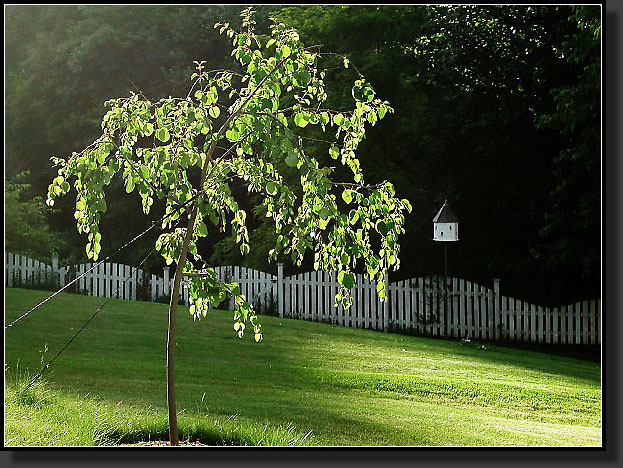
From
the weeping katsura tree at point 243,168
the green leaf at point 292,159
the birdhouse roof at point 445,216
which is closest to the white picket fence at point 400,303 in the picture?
the birdhouse roof at point 445,216

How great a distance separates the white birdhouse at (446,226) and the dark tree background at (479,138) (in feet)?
1.16

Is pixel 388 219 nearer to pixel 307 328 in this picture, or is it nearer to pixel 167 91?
pixel 307 328

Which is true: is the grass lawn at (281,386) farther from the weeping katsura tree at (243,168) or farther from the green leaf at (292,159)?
the green leaf at (292,159)

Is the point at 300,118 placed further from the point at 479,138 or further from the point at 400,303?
the point at 479,138

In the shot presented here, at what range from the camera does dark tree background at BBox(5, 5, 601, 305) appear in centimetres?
525

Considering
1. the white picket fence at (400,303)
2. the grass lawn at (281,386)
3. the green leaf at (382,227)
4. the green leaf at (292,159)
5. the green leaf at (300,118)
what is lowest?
the grass lawn at (281,386)

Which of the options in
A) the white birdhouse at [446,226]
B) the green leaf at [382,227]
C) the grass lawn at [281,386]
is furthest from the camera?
the white birdhouse at [446,226]

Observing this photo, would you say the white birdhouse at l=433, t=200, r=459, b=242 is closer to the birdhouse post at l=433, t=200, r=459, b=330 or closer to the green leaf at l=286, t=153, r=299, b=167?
the birdhouse post at l=433, t=200, r=459, b=330

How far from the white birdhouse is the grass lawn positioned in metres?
0.76

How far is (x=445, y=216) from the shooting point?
526 cm

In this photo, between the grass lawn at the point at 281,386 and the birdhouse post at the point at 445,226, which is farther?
the birdhouse post at the point at 445,226

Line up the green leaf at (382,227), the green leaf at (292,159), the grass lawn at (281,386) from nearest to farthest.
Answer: the green leaf at (292,159), the green leaf at (382,227), the grass lawn at (281,386)

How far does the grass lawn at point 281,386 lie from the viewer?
10.1ft

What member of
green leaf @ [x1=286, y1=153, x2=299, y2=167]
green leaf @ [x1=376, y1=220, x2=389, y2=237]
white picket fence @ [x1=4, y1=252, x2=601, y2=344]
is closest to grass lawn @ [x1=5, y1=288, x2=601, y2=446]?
white picket fence @ [x1=4, y1=252, x2=601, y2=344]
